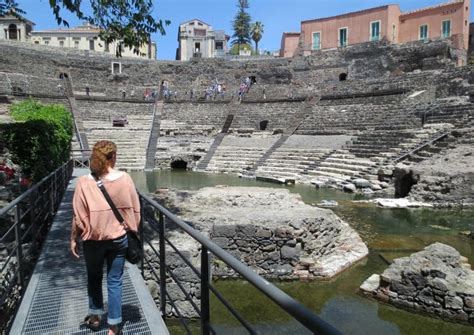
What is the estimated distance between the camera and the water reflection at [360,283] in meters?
6.02

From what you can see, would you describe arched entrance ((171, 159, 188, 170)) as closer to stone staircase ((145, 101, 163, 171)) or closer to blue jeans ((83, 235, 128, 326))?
stone staircase ((145, 101, 163, 171))

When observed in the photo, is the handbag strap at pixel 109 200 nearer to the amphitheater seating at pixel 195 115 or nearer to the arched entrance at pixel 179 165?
the arched entrance at pixel 179 165

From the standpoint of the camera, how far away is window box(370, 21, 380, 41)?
1602 inches

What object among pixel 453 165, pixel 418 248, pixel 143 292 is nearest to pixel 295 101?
pixel 453 165

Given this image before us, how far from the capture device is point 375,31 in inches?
1610

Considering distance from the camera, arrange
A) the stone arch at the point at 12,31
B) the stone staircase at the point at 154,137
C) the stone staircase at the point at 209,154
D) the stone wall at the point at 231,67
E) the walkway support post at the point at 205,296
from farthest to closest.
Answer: the stone arch at the point at 12,31, the stone wall at the point at 231,67, the stone staircase at the point at 154,137, the stone staircase at the point at 209,154, the walkway support post at the point at 205,296

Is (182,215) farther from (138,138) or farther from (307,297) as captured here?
(138,138)

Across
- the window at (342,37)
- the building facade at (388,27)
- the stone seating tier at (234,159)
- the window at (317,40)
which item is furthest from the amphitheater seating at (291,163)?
the window at (317,40)

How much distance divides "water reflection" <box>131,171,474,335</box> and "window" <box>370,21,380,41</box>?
101 ft

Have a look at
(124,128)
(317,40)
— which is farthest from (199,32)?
(124,128)

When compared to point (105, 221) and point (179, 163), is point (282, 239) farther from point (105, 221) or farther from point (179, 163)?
point (179, 163)

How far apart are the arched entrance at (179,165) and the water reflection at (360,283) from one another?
16209mm

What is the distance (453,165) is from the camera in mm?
16750

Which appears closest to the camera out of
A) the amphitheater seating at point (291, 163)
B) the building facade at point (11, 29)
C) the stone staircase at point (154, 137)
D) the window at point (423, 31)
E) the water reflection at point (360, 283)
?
the water reflection at point (360, 283)
